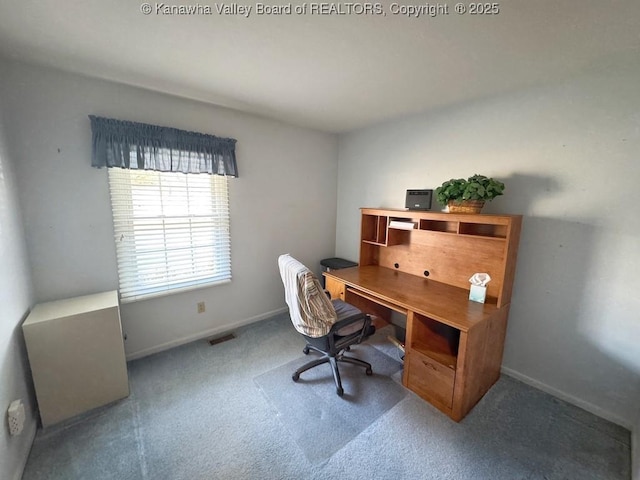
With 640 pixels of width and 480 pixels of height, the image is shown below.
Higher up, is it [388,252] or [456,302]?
[388,252]

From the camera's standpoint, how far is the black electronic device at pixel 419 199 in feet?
7.70

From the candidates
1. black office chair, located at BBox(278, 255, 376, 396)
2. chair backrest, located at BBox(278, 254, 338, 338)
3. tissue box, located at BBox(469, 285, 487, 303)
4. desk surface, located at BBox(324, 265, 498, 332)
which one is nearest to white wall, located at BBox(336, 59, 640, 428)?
tissue box, located at BBox(469, 285, 487, 303)

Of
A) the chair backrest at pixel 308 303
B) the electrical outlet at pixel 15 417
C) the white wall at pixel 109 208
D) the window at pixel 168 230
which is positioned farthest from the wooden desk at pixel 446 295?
the electrical outlet at pixel 15 417

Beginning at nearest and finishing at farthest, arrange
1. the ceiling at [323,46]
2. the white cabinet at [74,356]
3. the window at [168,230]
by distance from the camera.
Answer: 1. the ceiling at [323,46]
2. the white cabinet at [74,356]
3. the window at [168,230]

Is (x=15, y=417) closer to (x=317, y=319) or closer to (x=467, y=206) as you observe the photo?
(x=317, y=319)

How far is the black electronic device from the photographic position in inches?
92.4

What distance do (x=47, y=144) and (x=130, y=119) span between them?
56 cm

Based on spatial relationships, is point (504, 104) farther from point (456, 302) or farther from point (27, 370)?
point (27, 370)

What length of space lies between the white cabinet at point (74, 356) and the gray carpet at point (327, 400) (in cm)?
105

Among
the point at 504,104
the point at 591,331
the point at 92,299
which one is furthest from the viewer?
the point at 504,104

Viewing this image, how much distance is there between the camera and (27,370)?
163 centimetres

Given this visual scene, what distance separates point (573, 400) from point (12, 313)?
371 cm

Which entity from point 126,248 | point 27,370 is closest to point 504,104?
point 126,248

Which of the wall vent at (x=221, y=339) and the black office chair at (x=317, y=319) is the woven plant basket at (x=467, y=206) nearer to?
the black office chair at (x=317, y=319)
